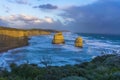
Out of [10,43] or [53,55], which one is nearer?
[53,55]

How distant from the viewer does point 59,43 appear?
126625mm

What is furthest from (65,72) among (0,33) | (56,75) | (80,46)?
(0,33)

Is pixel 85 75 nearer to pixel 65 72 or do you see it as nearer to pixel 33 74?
pixel 65 72

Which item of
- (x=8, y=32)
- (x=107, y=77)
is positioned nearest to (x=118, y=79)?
(x=107, y=77)

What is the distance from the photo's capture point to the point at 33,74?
56.0 feet

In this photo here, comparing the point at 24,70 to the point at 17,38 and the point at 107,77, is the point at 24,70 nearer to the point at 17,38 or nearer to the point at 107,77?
the point at 107,77

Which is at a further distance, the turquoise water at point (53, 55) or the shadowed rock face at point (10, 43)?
the shadowed rock face at point (10, 43)

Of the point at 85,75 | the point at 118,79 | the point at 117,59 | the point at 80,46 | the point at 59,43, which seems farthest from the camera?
the point at 59,43

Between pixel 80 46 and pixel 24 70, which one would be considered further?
pixel 80 46

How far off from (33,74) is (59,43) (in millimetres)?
109568

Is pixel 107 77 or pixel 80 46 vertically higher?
pixel 107 77

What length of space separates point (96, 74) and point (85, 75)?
0.75 m

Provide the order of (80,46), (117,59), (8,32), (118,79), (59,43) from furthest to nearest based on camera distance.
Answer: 1. (8,32)
2. (59,43)
3. (80,46)
4. (117,59)
5. (118,79)

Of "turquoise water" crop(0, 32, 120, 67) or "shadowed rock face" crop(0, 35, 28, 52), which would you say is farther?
"shadowed rock face" crop(0, 35, 28, 52)
